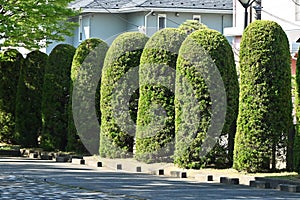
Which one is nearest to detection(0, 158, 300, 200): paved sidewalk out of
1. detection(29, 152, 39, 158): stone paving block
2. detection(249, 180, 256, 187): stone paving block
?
detection(249, 180, 256, 187): stone paving block

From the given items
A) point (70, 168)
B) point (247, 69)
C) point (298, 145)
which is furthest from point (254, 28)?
point (70, 168)

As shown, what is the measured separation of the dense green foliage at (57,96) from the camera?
24328 millimetres

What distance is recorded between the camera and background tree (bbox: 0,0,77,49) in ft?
82.9

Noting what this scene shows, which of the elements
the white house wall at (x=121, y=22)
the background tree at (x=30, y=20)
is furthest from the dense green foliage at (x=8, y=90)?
the white house wall at (x=121, y=22)

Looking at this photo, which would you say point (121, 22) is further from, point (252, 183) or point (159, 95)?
point (252, 183)

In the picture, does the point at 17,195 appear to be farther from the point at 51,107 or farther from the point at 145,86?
the point at 51,107

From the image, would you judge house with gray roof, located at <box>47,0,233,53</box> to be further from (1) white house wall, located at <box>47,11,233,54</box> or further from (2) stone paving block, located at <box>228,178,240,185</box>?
(2) stone paving block, located at <box>228,178,240,185</box>

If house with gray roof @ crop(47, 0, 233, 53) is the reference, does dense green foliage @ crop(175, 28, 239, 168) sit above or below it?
below

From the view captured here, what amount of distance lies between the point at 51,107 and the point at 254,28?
8.75 m

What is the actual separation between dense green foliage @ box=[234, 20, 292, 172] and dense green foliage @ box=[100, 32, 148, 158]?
4.44 metres

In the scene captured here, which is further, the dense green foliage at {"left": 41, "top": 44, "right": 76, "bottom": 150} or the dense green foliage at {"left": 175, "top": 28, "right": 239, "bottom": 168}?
the dense green foliage at {"left": 41, "top": 44, "right": 76, "bottom": 150}

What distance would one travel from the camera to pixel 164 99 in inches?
788

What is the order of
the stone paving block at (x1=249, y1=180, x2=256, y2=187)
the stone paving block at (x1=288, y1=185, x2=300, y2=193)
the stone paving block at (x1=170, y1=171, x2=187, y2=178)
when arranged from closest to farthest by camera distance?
the stone paving block at (x1=288, y1=185, x2=300, y2=193) < the stone paving block at (x1=249, y1=180, x2=256, y2=187) < the stone paving block at (x1=170, y1=171, x2=187, y2=178)

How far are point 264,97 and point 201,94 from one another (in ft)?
5.75
